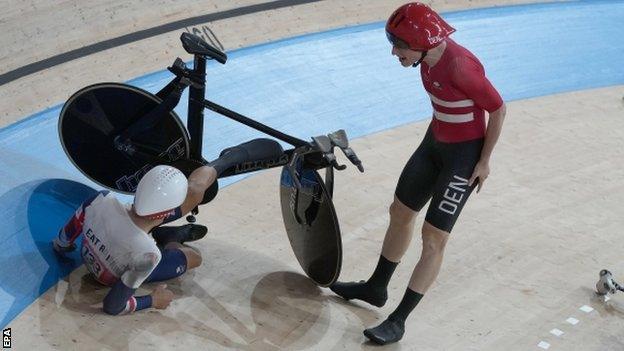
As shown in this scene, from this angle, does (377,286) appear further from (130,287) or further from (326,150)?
(130,287)

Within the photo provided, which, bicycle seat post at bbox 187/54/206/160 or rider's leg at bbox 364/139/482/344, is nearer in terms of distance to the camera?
rider's leg at bbox 364/139/482/344

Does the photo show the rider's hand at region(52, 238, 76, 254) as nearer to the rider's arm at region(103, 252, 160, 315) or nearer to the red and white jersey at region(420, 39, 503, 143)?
the rider's arm at region(103, 252, 160, 315)

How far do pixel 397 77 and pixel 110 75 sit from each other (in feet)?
6.88

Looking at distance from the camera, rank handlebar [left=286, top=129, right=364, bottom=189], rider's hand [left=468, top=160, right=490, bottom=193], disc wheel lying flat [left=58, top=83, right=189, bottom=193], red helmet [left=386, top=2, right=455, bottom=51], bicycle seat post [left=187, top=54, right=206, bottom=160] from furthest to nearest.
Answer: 1. disc wheel lying flat [left=58, top=83, right=189, bottom=193]
2. bicycle seat post [left=187, top=54, right=206, bottom=160]
3. handlebar [left=286, top=129, right=364, bottom=189]
4. rider's hand [left=468, top=160, right=490, bottom=193]
5. red helmet [left=386, top=2, right=455, bottom=51]

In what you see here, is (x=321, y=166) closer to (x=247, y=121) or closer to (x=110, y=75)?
(x=247, y=121)

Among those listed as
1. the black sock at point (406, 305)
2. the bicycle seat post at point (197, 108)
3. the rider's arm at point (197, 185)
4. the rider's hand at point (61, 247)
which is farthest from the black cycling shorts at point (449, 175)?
the rider's hand at point (61, 247)

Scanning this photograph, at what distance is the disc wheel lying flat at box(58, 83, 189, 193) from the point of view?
4.33 metres

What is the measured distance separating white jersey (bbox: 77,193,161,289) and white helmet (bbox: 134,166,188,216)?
113mm

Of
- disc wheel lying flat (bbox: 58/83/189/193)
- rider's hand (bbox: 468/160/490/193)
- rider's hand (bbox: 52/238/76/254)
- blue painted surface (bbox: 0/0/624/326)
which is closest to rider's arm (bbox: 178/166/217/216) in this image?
disc wheel lying flat (bbox: 58/83/189/193)

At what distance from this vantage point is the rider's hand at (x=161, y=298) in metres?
3.99

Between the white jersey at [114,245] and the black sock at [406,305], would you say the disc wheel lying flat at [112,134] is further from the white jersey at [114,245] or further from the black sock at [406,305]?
the black sock at [406,305]

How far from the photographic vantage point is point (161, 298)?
157 inches

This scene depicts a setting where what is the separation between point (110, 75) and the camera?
5812mm

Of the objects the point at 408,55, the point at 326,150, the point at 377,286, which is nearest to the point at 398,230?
the point at 377,286
